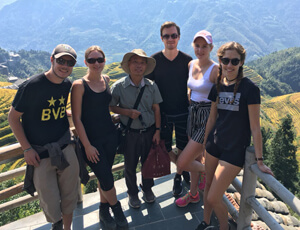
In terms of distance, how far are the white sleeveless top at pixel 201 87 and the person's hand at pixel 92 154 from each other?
1393 millimetres

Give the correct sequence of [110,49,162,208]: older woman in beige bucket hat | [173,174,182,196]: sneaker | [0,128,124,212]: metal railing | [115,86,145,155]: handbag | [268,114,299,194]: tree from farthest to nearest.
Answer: [268,114,299,194]: tree < [173,174,182,196]: sneaker < [115,86,145,155]: handbag < [110,49,162,208]: older woman in beige bucket hat < [0,128,124,212]: metal railing

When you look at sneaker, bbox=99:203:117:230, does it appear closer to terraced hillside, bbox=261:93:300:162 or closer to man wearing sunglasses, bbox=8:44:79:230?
man wearing sunglasses, bbox=8:44:79:230

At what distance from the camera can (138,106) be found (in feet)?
10.5

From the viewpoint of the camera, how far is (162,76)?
11.3 ft

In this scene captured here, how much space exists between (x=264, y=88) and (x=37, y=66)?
142 meters

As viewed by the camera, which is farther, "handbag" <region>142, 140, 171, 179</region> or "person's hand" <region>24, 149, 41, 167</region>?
"handbag" <region>142, 140, 171, 179</region>

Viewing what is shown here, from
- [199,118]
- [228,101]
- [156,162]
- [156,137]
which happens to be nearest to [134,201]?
[156,162]

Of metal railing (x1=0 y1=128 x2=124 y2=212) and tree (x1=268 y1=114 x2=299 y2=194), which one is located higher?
metal railing (x1=0 y1=128 x2=124 y2=212)

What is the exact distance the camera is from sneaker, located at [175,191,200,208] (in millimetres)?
3652

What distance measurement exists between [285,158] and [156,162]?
3167cm

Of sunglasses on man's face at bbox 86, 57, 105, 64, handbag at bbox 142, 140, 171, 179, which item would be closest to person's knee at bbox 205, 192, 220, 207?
handbag at bbox 142, 140, 171, 179

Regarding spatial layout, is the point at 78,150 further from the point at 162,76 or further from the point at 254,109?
the point at 254,109

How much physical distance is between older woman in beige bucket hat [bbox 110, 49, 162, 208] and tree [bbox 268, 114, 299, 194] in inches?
1168

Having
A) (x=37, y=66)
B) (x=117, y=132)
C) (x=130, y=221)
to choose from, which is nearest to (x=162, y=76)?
(x=117, y=132)
